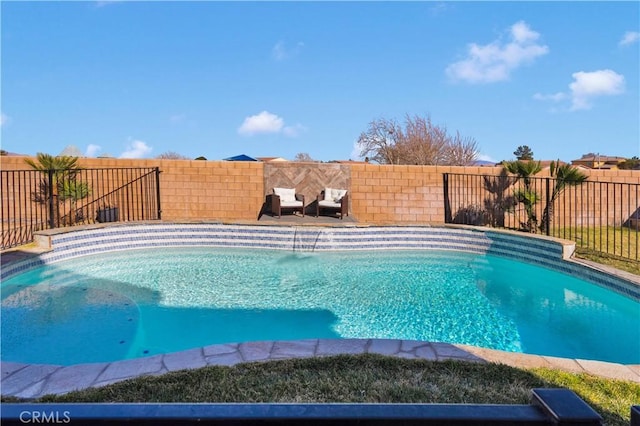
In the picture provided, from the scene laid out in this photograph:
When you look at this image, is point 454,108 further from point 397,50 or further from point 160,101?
point 160,101

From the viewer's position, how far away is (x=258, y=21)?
11.5 m

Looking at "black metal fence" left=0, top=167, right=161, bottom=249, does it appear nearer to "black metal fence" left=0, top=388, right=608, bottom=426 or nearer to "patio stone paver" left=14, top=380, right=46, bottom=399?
"patio stone paver" left=14, top=380, right=46, bottom=399

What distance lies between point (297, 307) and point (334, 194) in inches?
238

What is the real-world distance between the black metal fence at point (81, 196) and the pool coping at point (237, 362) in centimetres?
827

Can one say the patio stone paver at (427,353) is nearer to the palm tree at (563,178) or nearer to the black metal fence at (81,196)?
the palm tree at (563,178)

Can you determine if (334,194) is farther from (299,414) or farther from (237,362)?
(299,414)

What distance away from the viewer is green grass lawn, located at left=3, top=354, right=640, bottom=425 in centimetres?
240

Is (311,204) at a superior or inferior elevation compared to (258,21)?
inferior

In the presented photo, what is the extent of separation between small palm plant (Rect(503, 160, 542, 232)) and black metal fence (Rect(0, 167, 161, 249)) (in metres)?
9.57

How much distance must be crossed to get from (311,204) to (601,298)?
7.45 metres

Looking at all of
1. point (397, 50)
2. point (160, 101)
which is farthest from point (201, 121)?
point (397, 50)

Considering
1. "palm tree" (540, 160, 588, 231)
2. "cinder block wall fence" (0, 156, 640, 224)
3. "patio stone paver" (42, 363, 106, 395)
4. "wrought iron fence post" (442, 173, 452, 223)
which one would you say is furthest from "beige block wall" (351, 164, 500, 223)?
"patio stone paver" (42, 363, 106, 395)

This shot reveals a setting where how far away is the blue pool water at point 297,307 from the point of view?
4234 mm

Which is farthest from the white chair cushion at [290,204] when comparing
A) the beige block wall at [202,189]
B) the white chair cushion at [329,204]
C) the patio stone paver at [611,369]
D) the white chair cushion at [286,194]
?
the patio stone paver at [611,369]
